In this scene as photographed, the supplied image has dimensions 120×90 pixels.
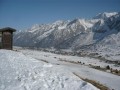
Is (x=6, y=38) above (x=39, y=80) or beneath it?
above

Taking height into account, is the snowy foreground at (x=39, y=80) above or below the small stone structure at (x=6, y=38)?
below

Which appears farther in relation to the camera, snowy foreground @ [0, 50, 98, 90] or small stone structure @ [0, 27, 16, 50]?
small stone structure @ [0, 27, 16, 50]

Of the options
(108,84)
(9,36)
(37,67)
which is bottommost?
(108,84)

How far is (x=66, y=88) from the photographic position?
16953mm

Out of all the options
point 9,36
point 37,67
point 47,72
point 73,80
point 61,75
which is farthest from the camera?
point 9,36

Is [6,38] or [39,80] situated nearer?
[39,80]

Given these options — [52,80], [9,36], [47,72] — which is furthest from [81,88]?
[9,36]

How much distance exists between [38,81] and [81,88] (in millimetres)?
3782

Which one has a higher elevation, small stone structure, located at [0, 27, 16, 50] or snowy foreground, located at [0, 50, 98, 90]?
small stone structure, located at [0, 27, 16, 50]

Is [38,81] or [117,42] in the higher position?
[117,42]

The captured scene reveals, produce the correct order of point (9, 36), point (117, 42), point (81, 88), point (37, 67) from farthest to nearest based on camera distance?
point (117, 42) < point (9, 36) < point (37, 67) < point (81, 88)

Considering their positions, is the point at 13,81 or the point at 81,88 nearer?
the point at 81,88

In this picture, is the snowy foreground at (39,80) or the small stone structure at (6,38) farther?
the small stone structure at (6,38)

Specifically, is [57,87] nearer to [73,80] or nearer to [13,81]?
[73,80]
